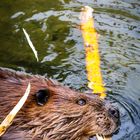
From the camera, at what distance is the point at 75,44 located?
16.5 ft

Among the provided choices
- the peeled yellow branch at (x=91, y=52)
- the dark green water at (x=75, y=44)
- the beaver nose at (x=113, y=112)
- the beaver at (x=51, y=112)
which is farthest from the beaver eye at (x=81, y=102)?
the peeled yellow branch at (x=91, y=52)

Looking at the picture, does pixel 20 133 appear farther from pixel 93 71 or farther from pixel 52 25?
pixel 52 25

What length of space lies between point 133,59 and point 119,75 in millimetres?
327

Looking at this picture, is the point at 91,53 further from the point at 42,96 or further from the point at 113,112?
the point at 42,96

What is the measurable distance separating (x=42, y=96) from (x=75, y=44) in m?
1.64

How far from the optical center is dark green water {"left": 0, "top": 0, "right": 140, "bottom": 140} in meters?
4.28

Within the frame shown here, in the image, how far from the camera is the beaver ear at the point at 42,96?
11.3 feet

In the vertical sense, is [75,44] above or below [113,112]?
below

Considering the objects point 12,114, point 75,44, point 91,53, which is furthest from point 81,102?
point 75,44

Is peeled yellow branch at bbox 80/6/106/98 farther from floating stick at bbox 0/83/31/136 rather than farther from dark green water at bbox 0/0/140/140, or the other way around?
floating stick at bbox 0/83/31/136

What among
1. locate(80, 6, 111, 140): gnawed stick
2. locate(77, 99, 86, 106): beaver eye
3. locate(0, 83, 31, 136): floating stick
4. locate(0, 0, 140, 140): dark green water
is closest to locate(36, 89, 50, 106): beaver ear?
locate(0, 83, 31, 136): floating stick

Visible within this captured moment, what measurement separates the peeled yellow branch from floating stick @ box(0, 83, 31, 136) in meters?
0.94

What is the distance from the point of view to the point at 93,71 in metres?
4.57

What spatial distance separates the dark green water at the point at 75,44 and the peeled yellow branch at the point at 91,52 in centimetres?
5
